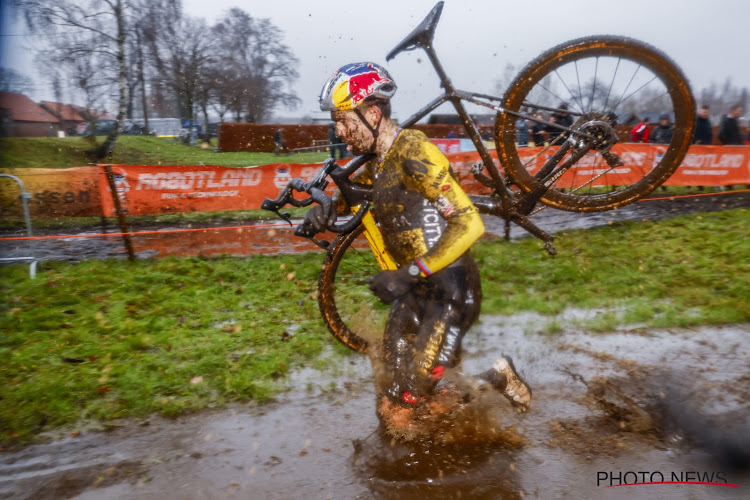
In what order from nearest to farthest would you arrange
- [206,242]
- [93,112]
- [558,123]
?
1. [558,123]
2. [206,242]
3. [93,112]

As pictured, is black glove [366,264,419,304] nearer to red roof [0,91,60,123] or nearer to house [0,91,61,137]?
house [0,91,61,137]

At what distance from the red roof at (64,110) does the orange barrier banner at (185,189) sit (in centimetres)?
1923

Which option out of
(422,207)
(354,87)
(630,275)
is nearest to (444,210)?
(422,207)

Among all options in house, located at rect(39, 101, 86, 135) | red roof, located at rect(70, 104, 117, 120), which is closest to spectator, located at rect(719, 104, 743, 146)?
red roof, located at rect(70, 104, 117, 120)

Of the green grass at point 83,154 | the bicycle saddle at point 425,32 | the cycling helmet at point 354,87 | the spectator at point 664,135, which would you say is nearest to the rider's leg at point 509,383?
the cycling helmet at point 354,87

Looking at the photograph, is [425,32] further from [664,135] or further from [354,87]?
[664,135]

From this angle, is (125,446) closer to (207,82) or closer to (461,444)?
(461,444)

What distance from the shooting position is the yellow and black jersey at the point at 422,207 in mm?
3188

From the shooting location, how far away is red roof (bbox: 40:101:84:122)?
24.7 meters

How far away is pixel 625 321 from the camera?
5906 millimetres

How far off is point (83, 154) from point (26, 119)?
5.37 metres

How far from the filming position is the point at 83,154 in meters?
24.7

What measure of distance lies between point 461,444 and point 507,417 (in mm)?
580

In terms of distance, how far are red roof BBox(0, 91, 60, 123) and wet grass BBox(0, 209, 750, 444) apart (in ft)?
70.7
